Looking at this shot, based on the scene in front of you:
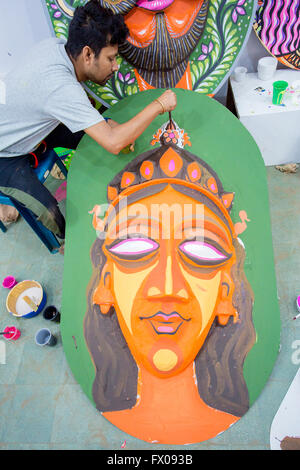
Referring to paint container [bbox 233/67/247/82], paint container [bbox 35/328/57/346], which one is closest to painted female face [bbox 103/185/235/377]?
paint container [bbox 35/328/57/346]

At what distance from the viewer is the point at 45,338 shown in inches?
88.5

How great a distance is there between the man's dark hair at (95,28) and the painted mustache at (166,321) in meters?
1.32

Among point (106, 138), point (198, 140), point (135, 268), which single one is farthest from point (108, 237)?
point (198, 140)

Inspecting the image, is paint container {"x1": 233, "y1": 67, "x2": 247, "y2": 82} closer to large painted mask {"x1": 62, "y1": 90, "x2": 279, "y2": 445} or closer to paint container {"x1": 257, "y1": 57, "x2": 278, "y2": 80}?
paint container {"x1": 257, "y1": 57, "x2": 278, "y2": 80}

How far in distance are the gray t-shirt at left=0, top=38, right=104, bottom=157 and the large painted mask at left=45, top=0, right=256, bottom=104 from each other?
0.54m

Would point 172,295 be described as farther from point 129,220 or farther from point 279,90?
point 279,90

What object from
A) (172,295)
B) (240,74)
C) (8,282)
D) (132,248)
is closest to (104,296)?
(132,248)

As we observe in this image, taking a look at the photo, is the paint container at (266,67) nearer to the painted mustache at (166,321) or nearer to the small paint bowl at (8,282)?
the painted mustache at (166,321)

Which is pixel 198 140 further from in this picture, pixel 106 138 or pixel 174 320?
pixel 174 320

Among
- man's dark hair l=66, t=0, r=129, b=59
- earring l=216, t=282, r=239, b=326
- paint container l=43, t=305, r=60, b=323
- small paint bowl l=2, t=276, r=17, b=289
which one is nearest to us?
man's dark hair l=66, t=0, r=129, b=59

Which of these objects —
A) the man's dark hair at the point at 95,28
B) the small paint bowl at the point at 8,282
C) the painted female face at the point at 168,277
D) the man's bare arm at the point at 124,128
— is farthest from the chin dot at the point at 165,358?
the man's dark hair at the point at 95,28

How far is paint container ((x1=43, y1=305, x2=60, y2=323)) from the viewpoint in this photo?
91.2 inches

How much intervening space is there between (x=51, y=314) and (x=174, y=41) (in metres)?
1.99

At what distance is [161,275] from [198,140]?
3.05 feet
